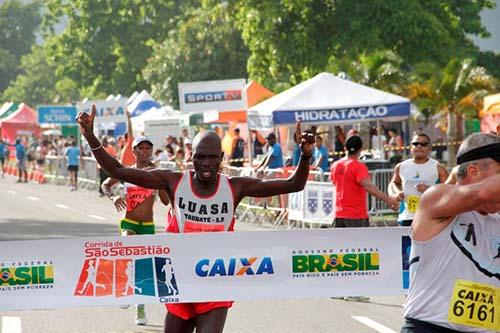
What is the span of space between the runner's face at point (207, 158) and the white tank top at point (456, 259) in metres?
2.24

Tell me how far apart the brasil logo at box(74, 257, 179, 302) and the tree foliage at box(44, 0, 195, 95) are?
2869 inches

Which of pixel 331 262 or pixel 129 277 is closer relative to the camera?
pixel 129 277

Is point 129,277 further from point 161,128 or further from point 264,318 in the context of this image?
point 161,128

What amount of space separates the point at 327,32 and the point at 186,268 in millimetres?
33663

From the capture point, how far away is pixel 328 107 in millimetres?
24891

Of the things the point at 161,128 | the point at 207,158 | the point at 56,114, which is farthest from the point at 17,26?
the point at 207,158

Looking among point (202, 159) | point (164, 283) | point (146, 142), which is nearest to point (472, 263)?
point (202, 159)

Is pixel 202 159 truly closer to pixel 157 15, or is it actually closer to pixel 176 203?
pixel 176 203

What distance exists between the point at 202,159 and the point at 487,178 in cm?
277

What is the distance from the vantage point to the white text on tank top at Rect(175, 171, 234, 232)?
26.3ft

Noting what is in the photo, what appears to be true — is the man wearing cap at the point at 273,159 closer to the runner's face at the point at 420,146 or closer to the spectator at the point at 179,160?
the spectator at the point at 179,160

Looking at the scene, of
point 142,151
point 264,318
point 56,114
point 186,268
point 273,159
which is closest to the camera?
point 186,268

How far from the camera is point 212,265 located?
33.0 ft

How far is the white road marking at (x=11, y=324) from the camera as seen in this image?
11.7m
